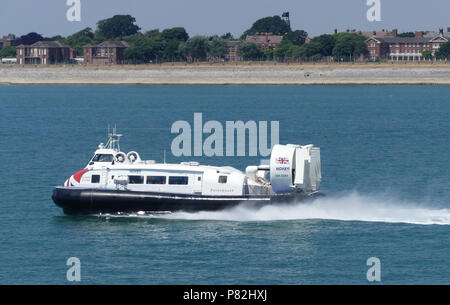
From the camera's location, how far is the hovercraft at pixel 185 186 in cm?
4609

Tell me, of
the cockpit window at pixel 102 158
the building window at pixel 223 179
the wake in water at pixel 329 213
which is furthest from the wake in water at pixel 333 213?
the cockpit window at pixel 102 158

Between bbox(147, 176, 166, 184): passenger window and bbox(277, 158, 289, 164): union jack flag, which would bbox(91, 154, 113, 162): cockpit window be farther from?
bbox(277, 158, 289, 164): union jack flag

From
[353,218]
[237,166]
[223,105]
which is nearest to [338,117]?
[223,105]

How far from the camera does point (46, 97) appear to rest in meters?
193

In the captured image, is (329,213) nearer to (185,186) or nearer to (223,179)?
(223,179)

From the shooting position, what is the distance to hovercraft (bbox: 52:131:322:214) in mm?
46094

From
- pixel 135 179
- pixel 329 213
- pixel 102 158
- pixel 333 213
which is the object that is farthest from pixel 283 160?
pixel 102 158

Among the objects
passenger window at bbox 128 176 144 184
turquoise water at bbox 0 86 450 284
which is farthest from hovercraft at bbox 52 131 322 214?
turquoise water at bbox 0 86 450 284

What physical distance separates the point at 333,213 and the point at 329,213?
262 millimetres

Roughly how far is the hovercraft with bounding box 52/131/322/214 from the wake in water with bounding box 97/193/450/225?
0.37 meters

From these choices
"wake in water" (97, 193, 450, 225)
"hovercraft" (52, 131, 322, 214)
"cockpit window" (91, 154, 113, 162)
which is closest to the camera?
"hovercraft" (52, 131, 322, 214)

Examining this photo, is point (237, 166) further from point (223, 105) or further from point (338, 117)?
point (223, 105)

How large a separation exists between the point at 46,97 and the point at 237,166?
131m
